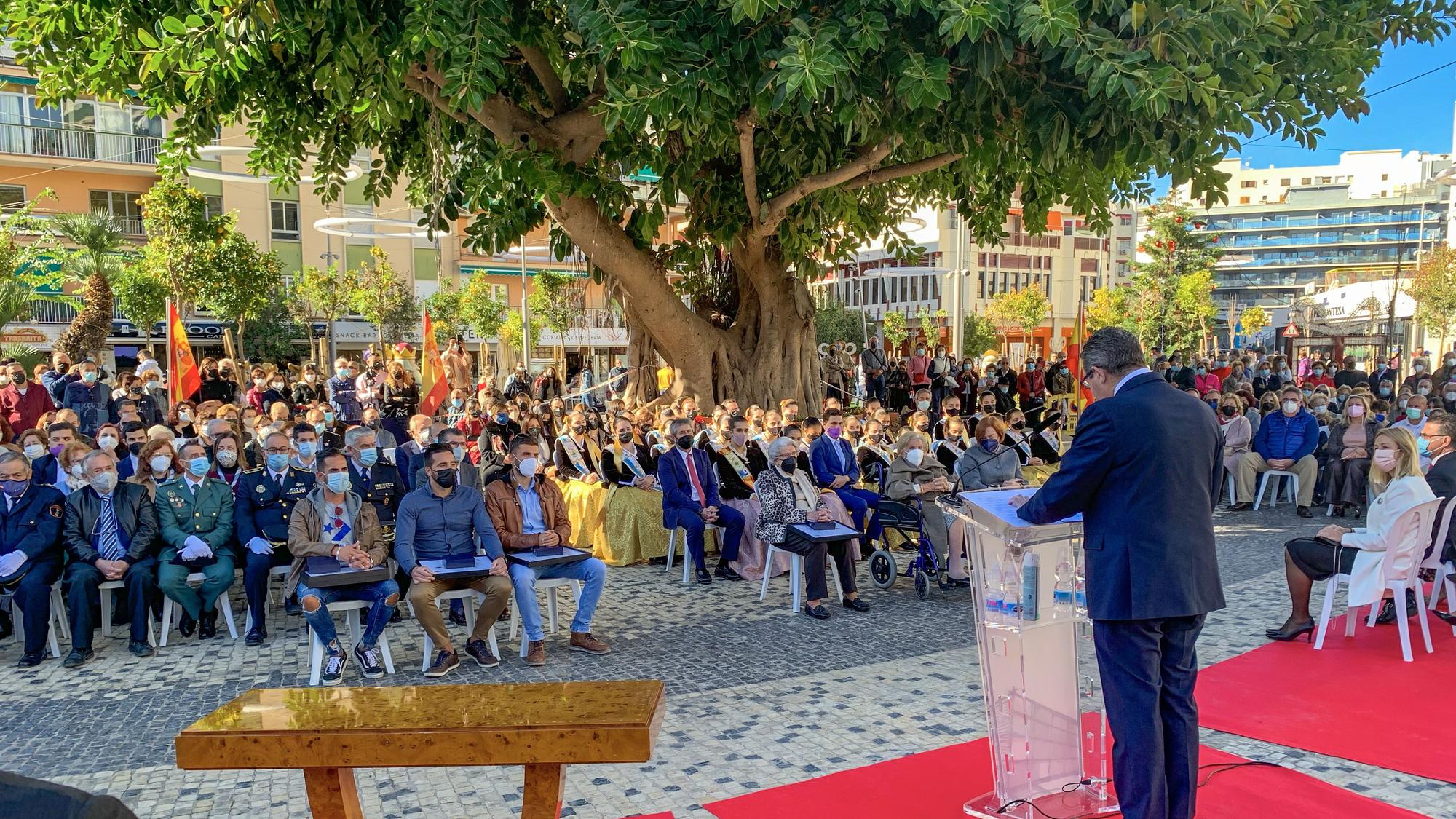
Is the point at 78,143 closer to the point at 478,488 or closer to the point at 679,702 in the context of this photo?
the point at 478,488

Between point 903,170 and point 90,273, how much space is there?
2136 centimetres

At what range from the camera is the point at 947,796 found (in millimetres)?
4504

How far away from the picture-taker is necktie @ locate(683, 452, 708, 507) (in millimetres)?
9508

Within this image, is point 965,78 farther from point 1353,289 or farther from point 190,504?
point 1353,289

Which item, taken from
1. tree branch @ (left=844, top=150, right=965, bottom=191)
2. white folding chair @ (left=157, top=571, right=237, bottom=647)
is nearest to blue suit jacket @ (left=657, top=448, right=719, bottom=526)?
white folding chair @ (left=157, top=571, right=237, bottom=647)

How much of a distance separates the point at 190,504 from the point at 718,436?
16.7 feet

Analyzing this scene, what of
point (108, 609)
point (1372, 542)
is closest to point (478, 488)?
point (108, 609)

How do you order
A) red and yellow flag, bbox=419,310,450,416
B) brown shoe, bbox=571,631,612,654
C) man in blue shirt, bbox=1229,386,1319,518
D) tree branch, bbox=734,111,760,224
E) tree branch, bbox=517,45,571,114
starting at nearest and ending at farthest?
brown shoe, bbox=571,631,612,654 → tree branch, bbox=517,45,571,114 → tree branch, bbox=734,111,760,224 → man in blue shirt, bbox=1229,386,1319,518 → red and yellow flag, bbox=419,310,450,416

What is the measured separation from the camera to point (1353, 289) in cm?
3522

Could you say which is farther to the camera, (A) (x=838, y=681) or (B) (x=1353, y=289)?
(B) (x=1353, y=289)

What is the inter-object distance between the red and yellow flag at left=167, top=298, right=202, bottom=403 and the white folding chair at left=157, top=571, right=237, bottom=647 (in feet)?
20.1

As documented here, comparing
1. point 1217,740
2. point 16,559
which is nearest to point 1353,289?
point 1217,740

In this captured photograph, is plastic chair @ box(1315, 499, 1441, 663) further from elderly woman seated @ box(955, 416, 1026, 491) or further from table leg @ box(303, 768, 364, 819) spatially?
table leg @ box(303, 768, 364, 819)

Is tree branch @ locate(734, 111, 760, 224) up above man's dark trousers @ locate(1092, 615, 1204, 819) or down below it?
above
